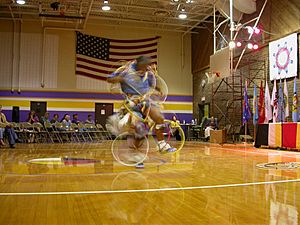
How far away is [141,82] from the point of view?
550cm

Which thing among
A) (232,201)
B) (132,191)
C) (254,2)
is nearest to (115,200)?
(132,191)

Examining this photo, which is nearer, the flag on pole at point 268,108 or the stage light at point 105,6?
the flag on pole at point 268,108

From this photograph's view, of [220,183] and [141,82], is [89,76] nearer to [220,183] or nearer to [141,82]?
[141,82]

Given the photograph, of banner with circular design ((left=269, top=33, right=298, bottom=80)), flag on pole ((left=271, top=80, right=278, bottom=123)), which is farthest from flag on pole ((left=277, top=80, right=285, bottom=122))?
banner with circular design ((left=269, top=33, right=298, bottom=80))

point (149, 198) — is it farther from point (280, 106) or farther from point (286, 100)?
point (280, 106)

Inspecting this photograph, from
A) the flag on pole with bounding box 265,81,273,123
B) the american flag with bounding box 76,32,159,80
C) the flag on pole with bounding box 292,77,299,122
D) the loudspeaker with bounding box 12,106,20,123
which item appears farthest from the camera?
the american flag with bounding box 76,32,159,80

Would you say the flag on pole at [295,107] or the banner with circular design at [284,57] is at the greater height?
the banner with circular design at [284,57]

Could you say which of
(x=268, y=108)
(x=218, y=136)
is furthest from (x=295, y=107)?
(x=218, y=136)

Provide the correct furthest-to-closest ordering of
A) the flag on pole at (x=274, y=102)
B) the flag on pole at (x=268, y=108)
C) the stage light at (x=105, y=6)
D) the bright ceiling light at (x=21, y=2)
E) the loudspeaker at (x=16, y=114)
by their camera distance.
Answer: the loudspeaker at (x=16, y=114) < the stage light at (x=105, y=6) < the bright ceiling light at (x=21, y=2) < the flag on pole at (x=268, y=108) < the flag on pole at (x=274, y=102)

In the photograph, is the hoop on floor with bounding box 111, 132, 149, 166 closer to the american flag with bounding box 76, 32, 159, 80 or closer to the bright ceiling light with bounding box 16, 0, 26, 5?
the bright ceiling light with bounding box 16, 0, 26, 5

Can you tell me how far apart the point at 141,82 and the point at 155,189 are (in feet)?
8.06

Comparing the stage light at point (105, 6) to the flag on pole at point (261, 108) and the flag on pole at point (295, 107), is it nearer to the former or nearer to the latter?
the flag on pole at point (261, 108)

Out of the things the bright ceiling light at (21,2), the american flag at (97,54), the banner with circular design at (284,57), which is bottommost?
the banner with circular design at (284,57)

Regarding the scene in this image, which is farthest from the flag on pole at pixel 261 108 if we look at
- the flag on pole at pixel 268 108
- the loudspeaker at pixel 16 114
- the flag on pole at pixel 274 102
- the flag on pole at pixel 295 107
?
the loudspeaker at pixel 16 114
